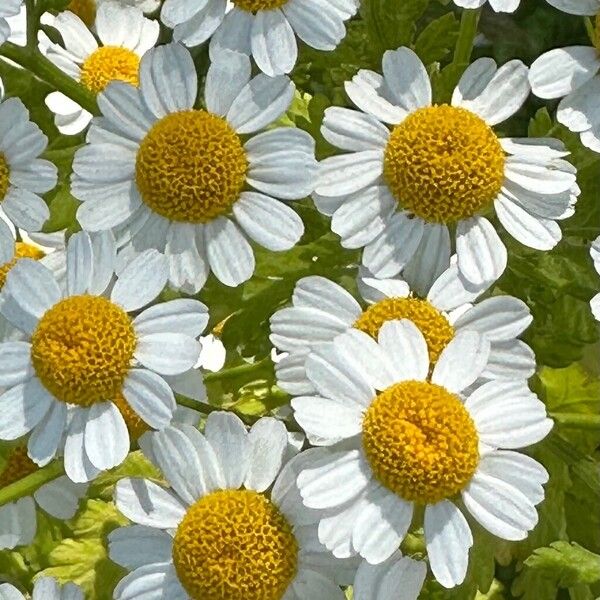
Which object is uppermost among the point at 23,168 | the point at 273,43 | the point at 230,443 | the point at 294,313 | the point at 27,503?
the point at 273,43

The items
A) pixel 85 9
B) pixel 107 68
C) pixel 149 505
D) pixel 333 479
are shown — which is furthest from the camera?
pixel 85 9

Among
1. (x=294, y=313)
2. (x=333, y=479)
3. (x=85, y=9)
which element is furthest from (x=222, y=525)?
(x=85, y=9)

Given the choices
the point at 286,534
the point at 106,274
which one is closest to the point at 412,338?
the point at 286,534

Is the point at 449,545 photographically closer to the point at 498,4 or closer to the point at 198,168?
the point at 198,168

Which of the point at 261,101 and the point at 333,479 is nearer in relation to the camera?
the point at 333,479

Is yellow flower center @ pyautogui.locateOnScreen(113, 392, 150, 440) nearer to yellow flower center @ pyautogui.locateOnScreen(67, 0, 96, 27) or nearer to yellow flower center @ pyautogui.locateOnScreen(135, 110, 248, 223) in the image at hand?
yellow flower center @ pyautogui.locateOnScreen(135, 110, 248, 223)

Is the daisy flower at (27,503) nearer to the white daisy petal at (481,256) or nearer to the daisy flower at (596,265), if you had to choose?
the white daisy petal at (481,256)
